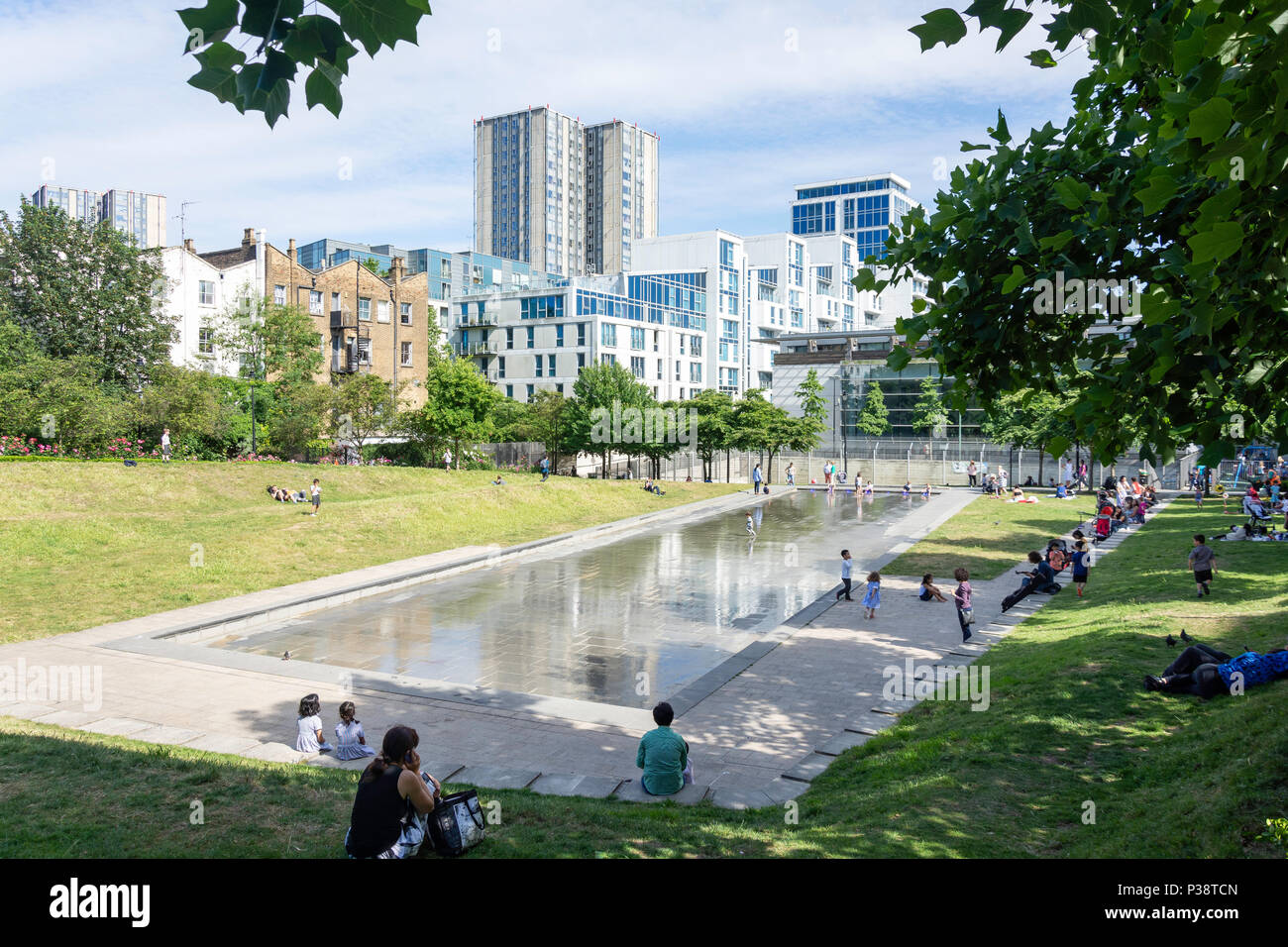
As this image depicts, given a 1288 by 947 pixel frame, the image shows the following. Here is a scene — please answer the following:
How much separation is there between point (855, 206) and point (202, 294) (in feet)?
338

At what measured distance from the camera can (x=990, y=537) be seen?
2981 centimetres

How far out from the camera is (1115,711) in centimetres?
939

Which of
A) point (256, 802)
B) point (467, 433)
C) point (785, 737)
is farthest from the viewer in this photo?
point (467, 433)

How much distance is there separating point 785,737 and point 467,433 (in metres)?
38.4

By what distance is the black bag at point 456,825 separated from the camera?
20.0 ft

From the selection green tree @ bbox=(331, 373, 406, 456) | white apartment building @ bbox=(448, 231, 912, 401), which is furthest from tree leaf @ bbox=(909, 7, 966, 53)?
white apartment building @ bbox=(448, 231, 912, 401)

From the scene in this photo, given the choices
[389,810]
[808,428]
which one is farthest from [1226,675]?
[808,428]

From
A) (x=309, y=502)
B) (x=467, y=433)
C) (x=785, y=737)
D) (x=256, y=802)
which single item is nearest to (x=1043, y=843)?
(x=785, y=737)

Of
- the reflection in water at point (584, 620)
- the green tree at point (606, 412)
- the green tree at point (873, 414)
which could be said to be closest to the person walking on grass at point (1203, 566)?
the reflection in water at point (584, 620)

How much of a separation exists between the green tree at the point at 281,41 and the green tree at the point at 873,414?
6875 cm

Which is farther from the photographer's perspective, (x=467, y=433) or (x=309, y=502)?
(x=467, y=433)
